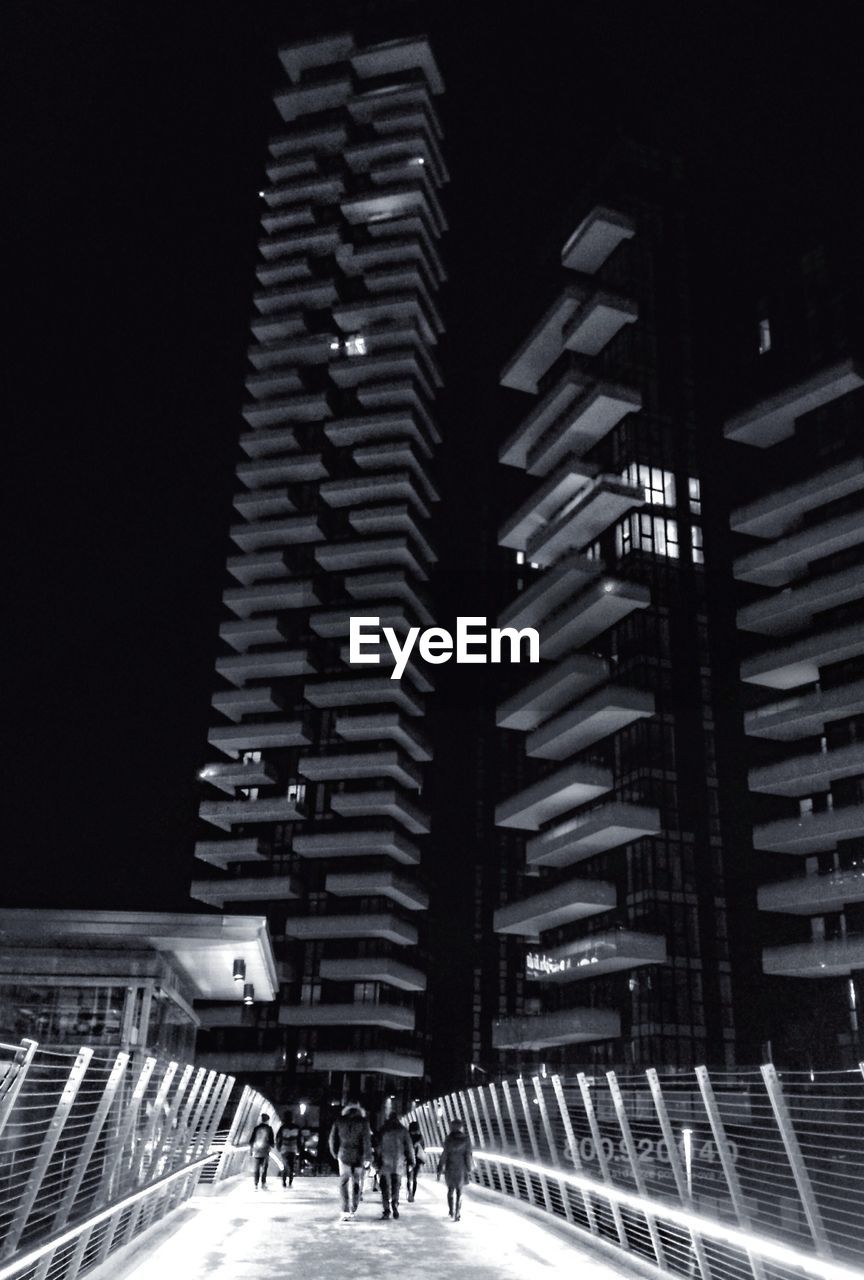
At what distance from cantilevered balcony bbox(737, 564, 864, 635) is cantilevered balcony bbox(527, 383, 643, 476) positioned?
15.0 meters

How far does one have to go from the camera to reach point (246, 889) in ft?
264

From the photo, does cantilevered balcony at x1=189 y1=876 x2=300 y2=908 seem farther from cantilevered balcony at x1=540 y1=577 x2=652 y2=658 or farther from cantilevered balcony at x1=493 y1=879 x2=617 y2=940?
cantilevered balcony at x1=540 y1=577 x2=652 y2=658

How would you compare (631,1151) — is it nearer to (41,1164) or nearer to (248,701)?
(41,1164)

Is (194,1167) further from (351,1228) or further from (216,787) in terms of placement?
(216,787)

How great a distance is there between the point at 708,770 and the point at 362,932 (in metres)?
25.3

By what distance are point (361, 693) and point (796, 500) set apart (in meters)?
37.0

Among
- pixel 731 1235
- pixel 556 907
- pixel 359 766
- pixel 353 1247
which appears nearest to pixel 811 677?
pixel 556 907

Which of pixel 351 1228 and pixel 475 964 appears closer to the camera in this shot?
pixel 351 1228

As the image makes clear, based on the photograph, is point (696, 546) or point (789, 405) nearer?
point (789, 405)

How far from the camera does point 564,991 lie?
6662cm

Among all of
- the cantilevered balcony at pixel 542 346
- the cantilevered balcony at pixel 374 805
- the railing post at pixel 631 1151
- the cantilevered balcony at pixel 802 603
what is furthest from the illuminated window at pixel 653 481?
the railing post at pixel 631 1151

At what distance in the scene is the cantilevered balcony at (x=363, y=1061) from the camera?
242 ft

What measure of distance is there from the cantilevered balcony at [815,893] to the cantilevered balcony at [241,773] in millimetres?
40065

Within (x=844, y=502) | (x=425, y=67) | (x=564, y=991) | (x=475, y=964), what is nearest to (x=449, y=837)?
(x=475, y=964)
